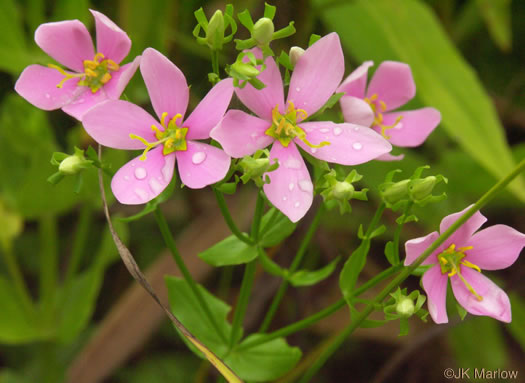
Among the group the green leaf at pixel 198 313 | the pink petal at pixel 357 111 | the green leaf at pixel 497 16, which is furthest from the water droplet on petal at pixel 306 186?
the green leaf at pixel 497 16

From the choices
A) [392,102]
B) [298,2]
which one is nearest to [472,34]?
[298,2]

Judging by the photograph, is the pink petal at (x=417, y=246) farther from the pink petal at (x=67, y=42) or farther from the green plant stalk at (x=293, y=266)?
the pink petal at (x=67, y=42)

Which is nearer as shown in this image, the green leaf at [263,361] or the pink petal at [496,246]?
the pink petal at [496,246]

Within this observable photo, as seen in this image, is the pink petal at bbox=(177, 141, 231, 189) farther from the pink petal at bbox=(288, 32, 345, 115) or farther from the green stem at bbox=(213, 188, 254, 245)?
the pink petal at bbox=(288, 32, 345, 115)

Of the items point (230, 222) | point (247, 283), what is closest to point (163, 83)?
point (230, 222)

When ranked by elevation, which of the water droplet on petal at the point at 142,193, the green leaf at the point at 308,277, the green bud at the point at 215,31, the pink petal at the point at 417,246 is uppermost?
the green bud at the point at 215,31

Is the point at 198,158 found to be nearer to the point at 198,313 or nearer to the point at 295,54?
the point at 295,54

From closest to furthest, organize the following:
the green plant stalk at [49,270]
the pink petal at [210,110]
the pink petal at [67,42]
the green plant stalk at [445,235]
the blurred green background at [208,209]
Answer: the green plant stalk at [445,235] < the pink petal at [210,110] < the pink petal at [67,42] < the blurred green background at [208,209] < the green plant stalk at [49,270]

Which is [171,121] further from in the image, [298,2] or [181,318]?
[298,2]
